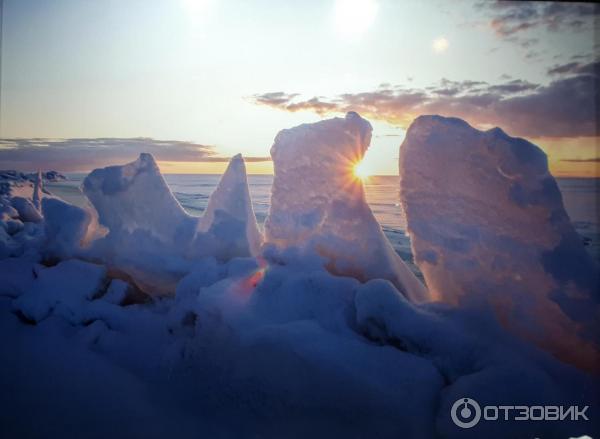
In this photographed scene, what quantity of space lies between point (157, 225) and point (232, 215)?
0.65 metres

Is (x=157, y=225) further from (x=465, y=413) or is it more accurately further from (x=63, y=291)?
(x=465, y=413)

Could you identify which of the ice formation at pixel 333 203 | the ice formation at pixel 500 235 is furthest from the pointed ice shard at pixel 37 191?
the ice formation at pixel 500 235

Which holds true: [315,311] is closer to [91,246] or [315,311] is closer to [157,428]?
[157,428]

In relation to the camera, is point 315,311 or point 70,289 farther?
point 70,289

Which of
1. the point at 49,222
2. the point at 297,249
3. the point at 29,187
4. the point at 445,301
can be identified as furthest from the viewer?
the point at 29,187

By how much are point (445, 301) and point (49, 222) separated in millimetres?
3084

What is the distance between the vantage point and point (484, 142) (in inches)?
84.4

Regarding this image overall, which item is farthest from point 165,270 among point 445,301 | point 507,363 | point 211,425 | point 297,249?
point 507,363

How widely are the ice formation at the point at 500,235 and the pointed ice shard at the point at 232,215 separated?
3.98 feet

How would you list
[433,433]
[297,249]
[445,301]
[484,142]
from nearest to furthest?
[433,433]
[484,142]
[445,301]
[297,249]

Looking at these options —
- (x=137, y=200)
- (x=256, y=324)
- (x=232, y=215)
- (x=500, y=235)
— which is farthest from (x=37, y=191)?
(x=500, y=235)

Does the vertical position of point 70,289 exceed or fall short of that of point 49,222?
it falls short

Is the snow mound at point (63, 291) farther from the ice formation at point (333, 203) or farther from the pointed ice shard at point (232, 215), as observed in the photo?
the ice formation at point (333, 203)

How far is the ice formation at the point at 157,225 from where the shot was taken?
293cm
